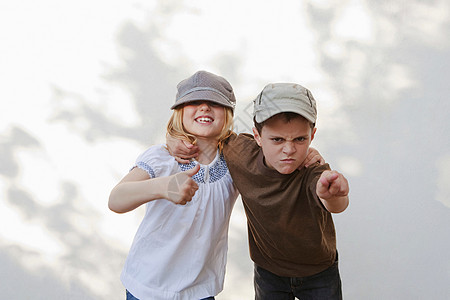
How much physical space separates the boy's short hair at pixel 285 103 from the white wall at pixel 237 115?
64 centimetres

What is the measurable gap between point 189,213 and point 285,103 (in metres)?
0.38

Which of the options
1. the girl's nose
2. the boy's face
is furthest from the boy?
the girl's nose

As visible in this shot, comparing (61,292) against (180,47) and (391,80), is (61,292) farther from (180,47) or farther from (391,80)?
(391,80)

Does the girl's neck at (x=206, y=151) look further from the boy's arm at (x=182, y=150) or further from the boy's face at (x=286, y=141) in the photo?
the boy's face at (x=286, y=141)

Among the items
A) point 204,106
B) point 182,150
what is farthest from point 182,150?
point 204,106

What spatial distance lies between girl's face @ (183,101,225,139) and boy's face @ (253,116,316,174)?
0.50ft

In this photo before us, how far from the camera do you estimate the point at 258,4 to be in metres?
1.97

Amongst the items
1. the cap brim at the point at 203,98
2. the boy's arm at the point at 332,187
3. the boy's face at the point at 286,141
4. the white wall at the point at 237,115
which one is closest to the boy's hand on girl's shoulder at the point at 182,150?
the cap brim at the point at 203,98

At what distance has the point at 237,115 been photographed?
1.99 metres

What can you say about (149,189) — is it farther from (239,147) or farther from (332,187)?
(332,187)

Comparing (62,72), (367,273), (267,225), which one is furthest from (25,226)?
(367,273)

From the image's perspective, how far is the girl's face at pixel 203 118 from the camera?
1.33 metres

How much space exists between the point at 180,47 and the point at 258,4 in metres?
0.34

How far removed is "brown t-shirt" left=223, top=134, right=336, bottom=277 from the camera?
1.26m
